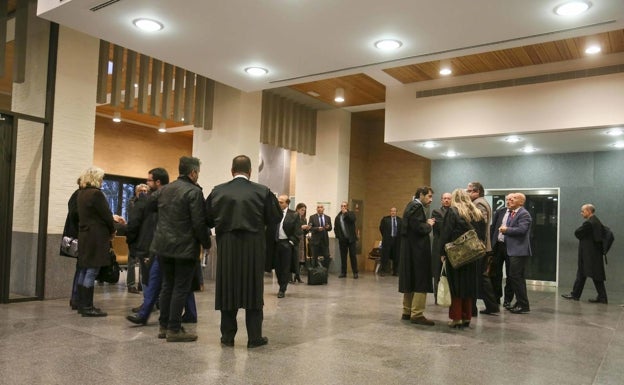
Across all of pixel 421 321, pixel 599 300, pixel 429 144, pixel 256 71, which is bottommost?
pixel 599 300

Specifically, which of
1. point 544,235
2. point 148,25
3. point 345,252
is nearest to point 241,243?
point 148,25

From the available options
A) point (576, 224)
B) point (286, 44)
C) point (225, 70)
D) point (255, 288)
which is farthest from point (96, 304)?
point (576, 224)

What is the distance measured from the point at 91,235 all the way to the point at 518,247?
531cm

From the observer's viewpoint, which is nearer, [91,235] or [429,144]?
[91,235]

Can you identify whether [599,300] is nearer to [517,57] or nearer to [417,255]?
[517,57]

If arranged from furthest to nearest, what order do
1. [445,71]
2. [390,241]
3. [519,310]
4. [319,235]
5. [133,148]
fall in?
[133,148], [390,241], [319,235], [445,71], [519,310]

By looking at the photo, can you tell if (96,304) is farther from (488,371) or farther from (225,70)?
(488,371)

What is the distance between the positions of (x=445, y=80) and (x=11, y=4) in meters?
7.06

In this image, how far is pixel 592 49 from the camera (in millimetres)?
7582

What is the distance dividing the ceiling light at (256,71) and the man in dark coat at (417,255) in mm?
2809

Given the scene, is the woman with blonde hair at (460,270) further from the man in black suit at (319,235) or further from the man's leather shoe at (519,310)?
the man in black suit at (319,235)

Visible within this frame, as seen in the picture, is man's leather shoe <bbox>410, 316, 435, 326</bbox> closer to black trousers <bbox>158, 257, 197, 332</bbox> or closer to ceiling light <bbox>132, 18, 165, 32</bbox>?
black trousers <bbox>158, 257, 197, 332</bbox>

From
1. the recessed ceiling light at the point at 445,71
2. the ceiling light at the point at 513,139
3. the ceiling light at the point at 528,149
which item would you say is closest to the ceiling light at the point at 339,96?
the recessed ceiling light at the point at 445,71

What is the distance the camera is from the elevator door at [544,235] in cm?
1066
